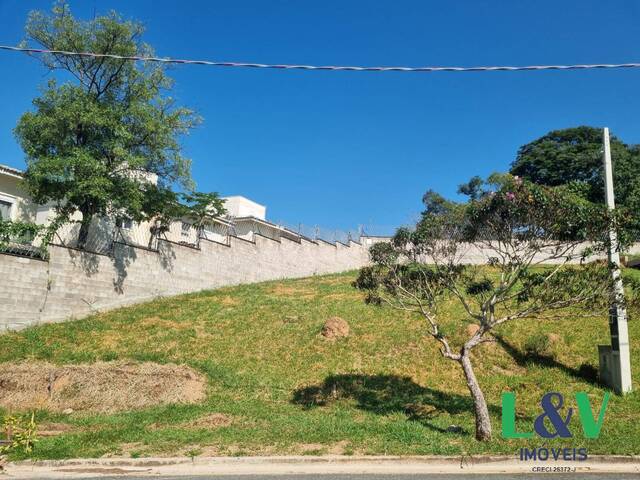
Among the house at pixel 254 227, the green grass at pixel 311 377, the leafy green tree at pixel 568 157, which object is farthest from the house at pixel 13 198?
the leafy green tree at pixel 568 157

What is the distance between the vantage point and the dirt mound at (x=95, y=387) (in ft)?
37.9

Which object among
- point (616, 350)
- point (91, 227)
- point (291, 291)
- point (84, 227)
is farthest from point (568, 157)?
point (84, 227)

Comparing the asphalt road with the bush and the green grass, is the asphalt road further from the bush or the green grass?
the bush

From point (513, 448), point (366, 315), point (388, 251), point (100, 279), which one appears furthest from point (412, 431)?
point (100, 279)

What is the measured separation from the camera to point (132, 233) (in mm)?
21969

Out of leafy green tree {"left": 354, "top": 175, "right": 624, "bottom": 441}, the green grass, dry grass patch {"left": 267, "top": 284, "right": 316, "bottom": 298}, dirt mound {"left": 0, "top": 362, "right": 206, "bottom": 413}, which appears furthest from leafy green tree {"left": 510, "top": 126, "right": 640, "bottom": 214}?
dirt mound {"left": 0, "top": 362, "right": 206, "bottom": 413}

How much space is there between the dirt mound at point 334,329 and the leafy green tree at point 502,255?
4.30 metres

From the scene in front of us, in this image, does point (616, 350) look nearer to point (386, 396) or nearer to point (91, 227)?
point (386, 396)

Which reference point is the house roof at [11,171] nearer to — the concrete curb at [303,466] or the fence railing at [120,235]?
the fence railing at [120,235]

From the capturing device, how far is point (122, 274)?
1886cm

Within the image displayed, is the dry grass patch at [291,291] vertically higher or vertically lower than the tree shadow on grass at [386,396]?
higher

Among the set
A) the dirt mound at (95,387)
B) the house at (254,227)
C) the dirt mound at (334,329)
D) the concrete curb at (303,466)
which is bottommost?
the concrete curb at (303,466)

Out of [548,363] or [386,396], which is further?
[548,363]

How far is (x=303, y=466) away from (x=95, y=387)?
268 inches
